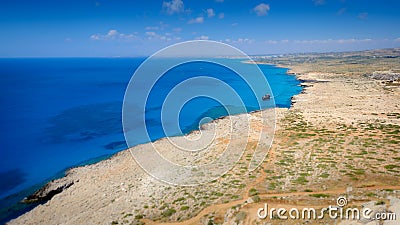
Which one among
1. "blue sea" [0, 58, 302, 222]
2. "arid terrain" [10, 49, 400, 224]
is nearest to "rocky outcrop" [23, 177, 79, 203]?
"arid terrain" [10, 49, 400, 224]

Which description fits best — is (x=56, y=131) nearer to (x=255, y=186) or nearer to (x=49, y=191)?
(x=49, y=191)

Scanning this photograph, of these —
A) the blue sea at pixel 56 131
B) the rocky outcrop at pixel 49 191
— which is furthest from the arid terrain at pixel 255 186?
the blue sea at pixel 56 131

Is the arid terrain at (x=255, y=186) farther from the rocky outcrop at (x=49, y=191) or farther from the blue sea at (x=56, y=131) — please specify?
the blue sea at (x=56, y=131)

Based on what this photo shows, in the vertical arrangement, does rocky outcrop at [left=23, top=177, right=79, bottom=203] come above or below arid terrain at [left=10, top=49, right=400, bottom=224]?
below

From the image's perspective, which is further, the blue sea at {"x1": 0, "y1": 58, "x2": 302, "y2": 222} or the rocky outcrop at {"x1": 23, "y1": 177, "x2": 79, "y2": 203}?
the blue sea at {"x1": 0, "y1": 58, "x2": 302, "y2": 222}

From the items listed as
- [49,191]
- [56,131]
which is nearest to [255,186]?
[49,191]

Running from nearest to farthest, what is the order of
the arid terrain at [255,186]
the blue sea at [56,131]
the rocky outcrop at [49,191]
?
the arid terrain at [255,186]
the rocky outcrop at [49,191]
the blue sea at [56,131]

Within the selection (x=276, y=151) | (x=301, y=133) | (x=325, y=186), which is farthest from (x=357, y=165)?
(x=301, y=133)

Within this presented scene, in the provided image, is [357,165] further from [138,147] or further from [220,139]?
[138,147]

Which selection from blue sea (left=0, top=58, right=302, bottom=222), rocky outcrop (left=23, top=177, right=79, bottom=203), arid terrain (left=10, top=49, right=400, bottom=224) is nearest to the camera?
arid terrain (left=10, top=49, right=400, bottom=224)

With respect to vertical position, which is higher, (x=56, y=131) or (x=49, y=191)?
(x=56, y=131)

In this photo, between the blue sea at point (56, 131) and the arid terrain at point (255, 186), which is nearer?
the arid terrain at point (255, 186)

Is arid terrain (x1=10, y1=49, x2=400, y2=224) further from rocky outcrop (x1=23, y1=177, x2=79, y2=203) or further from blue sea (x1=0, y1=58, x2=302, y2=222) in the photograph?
blue sea (x1=0, y1=58, x2=302, y2=222)
